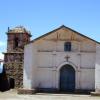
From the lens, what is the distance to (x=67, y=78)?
3250cm

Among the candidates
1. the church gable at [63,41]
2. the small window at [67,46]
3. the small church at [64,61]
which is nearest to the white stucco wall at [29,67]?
the small church at [64,61]

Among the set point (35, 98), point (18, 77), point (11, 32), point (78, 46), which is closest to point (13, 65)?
point (18, 77)

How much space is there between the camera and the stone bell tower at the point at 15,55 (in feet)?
116

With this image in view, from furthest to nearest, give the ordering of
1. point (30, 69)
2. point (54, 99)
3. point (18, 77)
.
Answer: point (18, 77), point (30, 69), point (54, 99)

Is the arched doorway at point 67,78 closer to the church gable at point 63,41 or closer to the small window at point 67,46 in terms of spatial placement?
the small window at point 67,46

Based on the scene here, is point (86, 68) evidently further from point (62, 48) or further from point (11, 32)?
point (11, 32)

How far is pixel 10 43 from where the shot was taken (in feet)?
122

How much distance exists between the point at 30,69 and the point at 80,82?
448 cm

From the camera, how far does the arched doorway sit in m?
32.3

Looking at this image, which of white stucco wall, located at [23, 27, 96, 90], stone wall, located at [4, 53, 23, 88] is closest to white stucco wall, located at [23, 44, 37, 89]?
white stucco wall, located at [23, 27, 96, 90]

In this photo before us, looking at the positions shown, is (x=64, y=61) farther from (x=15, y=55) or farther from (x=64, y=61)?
(x=15, y=55)

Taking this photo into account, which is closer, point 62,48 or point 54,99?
point 54,99

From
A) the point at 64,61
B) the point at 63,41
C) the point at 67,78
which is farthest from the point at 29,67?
the point at 63,41

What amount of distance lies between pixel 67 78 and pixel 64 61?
1.51 meters
